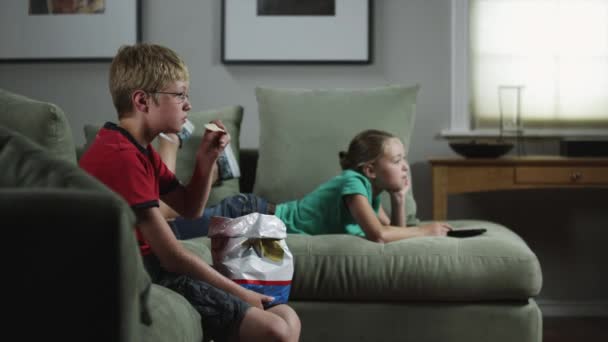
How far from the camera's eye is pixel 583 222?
3.56 metres

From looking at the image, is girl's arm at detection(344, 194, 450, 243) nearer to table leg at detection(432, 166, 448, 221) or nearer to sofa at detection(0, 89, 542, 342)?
sofa at detection(0, 89, 542, 342)

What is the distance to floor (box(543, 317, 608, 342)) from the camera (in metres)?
2.97

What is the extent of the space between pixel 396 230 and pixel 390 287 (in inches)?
10.5

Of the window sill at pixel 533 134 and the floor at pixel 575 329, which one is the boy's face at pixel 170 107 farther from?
the window sill at pixel 533 134

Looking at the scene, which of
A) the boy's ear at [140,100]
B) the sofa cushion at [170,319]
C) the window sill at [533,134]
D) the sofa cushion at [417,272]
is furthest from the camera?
the window sill at [533,134]

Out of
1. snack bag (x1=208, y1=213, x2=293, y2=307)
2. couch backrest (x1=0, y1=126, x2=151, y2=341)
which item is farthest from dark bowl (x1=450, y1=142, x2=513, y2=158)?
couch backrest (x1=0, y1=126, x2=151, y2=341)

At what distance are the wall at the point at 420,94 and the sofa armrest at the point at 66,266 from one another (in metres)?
2.74

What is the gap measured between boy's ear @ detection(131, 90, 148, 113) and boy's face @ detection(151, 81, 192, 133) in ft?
0.06

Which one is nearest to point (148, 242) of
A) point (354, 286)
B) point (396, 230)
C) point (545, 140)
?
point (354, 286)

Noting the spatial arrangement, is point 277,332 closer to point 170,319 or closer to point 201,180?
point 170,319

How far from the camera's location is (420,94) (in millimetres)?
3605

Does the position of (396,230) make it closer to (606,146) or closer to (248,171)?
(248,171)

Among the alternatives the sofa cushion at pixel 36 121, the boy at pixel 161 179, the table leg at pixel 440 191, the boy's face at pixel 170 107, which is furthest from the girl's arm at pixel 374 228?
the sofa cushion at pixel 36 121

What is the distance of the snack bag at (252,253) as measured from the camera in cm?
175
